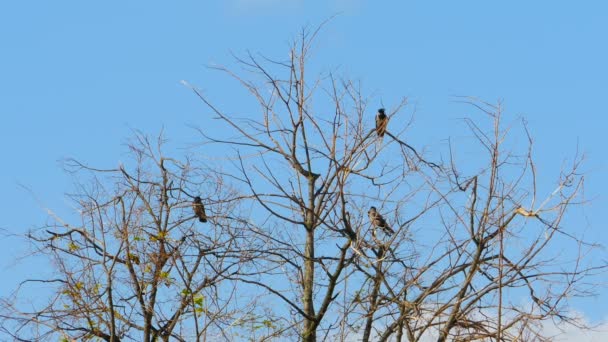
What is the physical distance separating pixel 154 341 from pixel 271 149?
76.4 inches

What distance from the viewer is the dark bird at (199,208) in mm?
9367

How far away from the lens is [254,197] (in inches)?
337

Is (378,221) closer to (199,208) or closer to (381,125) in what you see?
(381,125)

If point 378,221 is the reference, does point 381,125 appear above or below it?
above

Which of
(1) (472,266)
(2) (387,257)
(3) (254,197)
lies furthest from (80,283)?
(1) (472,266)

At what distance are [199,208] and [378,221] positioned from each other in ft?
5.22

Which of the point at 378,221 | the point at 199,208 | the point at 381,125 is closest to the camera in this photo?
the point at 381,125

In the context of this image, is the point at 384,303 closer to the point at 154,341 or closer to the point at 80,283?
the point at 154,341

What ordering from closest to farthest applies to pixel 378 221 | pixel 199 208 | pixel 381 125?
pixel 381 125, pixel 378 221, pixel 199 208

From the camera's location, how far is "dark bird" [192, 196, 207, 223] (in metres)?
9.37

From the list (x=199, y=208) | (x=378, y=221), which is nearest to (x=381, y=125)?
(x=378, y=221)

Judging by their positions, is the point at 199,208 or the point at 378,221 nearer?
the point at 378,221

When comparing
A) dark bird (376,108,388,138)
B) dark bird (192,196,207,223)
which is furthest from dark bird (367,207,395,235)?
dark bird (192,196,207,223)

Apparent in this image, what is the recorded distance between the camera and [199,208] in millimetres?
9531
